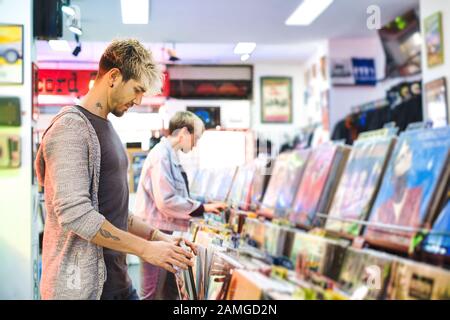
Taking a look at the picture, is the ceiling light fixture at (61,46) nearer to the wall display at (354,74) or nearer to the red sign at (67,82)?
the red sign at (67,82)

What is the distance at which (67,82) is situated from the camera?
1.76 m

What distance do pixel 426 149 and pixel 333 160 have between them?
620 millimetres

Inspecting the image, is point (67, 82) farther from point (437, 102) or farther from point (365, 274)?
point (437, 102)

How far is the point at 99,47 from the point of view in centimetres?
162

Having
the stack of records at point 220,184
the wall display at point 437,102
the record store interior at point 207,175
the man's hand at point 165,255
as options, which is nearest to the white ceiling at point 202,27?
the record store interior at point 207,175

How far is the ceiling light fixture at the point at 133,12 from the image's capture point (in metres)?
1.87

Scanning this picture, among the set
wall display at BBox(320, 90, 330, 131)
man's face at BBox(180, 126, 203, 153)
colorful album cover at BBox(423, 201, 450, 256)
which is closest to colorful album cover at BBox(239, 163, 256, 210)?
man's face at BBox(180, 126, 203, 153)

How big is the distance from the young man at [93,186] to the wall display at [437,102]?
3.04m

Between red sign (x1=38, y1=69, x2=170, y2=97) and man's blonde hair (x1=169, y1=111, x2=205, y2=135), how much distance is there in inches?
5.8

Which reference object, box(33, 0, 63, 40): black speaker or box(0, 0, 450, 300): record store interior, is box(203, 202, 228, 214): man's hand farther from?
box(33, 0, 63, 40): black speaker

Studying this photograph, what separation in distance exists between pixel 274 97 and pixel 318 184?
861mm

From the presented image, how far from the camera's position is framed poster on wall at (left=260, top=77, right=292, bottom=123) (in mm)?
2703

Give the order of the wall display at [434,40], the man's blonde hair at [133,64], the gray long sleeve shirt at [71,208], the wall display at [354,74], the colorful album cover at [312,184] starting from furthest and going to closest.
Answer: the wall display at [354,74] < the wall display at [434,40] < the colorful album cover at [312,184] < the man's blonde hair at [133,64] < the gray long sleeve shirt at [71,208]

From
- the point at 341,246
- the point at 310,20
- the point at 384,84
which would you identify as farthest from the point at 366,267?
the point at 384,84
